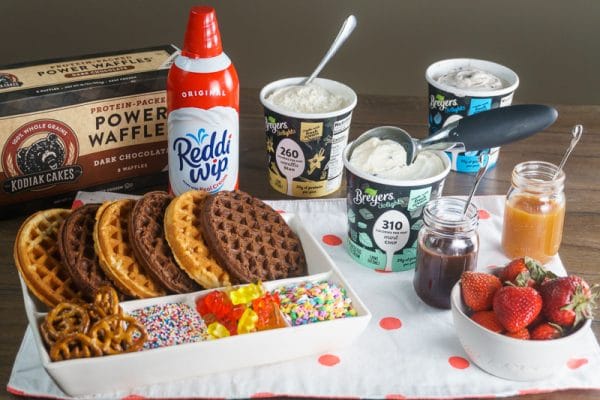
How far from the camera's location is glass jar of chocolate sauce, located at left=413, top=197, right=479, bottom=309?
1.33 meters

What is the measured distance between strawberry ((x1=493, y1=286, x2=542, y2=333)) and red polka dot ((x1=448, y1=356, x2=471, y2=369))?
10 cm

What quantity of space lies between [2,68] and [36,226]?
36 cm

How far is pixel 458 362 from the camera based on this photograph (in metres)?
1.23

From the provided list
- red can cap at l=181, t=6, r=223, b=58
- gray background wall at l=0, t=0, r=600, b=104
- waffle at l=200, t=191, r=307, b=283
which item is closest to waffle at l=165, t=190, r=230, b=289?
waffle at l=200, t=191, r=307, b=283

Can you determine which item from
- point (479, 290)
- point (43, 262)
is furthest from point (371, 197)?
point (43, 262)

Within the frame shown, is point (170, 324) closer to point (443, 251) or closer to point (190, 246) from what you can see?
point (190, 246)

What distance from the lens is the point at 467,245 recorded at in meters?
1.35

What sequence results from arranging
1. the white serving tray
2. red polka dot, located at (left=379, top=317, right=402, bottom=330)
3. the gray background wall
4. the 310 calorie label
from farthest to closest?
the gray background wall < the 310 calorie label < red polka dot, located at (left=379, top=317, right=402, bottom=330) < the white serving tray

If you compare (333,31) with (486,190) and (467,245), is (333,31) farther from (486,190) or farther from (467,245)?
(467,245)

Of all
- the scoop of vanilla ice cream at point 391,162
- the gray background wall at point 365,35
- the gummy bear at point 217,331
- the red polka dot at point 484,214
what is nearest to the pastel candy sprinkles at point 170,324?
the gummy bear at point 217,331

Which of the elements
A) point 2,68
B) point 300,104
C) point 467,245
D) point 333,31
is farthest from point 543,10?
point 2,68

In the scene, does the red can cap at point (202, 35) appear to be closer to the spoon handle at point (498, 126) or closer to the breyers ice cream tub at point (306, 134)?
the breyers ice cream tub at point (306, 134)

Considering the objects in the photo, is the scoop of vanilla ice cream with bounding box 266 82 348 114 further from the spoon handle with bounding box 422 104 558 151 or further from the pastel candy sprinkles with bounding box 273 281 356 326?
the pastel candy sprinkles with bounding box 273 281 356 326

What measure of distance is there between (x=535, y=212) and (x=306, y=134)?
0.43 metres
